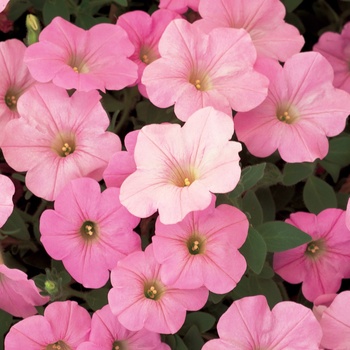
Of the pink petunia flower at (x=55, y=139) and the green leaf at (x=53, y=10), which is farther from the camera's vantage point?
the green leaf at (x=53, y=10)

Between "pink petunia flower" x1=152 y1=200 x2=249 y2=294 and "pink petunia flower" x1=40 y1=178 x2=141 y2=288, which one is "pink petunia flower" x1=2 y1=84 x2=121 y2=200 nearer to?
"pink petunia flower" x1=40 y1=178 x2=141 y2=288

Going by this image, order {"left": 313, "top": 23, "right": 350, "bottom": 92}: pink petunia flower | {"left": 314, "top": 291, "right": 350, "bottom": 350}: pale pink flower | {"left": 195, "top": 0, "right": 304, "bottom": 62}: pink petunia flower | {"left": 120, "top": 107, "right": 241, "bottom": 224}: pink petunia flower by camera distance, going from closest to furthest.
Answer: {"left": 120, "top": 107, "right": 241, "bottom": 224}: pink petunia flower
{"left": 314, "top": 291, "right": 350, "bottom": 350}: pale pink flower
{"left": 195, "top": 0, "right": 304, "bottom": 62}: pink petunia flower
{"left": 313, "top": 23, "right": 350, "bottom": 92}: pink petunia flower

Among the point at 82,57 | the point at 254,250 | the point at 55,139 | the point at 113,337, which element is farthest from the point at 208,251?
the point at 82,57

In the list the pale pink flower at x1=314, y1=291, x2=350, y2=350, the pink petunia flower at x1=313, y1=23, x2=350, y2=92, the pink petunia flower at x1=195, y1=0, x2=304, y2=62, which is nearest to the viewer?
the pale pink flower at x1=314, y1=291, x2=350, y2=350

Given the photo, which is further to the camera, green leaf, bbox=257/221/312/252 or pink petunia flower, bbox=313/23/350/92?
pink petunia flower, bbox=313/23/350/92

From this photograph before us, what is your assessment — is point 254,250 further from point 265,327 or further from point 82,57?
point 82,57

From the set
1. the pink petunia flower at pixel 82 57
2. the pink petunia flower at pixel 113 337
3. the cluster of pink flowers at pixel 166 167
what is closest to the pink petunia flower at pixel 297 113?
the cluster of pink flowers at pixel 166 167

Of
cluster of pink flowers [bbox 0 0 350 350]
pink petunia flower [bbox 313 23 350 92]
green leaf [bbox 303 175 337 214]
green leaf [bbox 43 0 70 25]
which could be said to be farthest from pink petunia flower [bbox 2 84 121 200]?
pink petunia flower [bbox 313 23 350 92]

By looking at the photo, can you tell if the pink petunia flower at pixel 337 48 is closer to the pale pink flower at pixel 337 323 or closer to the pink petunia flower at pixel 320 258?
the pink petunia flower at pixel 320 258
